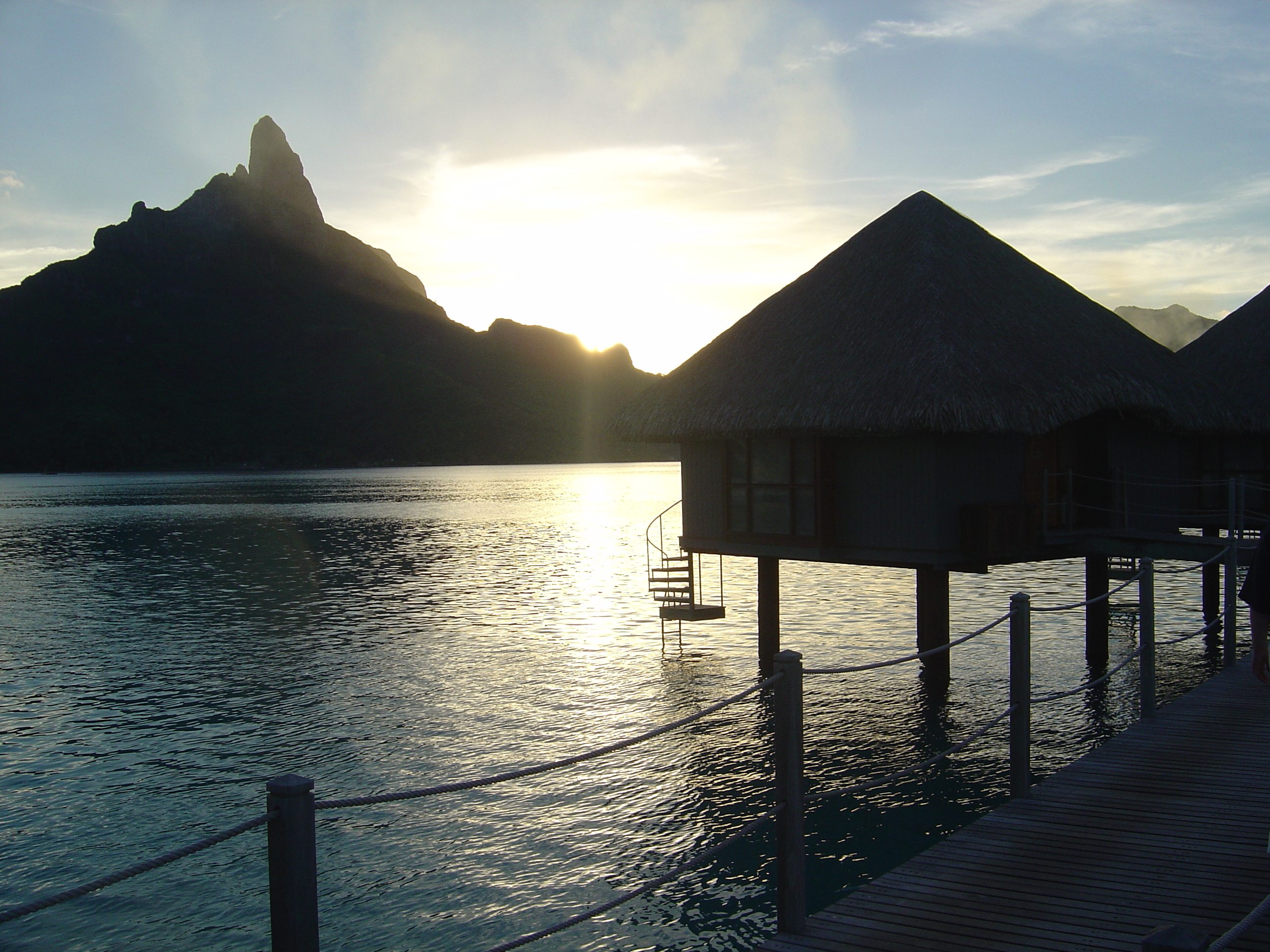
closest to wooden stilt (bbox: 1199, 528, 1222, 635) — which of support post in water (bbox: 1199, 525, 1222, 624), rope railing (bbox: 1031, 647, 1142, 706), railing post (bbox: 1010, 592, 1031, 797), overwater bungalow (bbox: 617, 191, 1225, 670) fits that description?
support post in water (bbox: 1199, 525, 1222, 624)

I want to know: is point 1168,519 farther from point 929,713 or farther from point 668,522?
point 668,522

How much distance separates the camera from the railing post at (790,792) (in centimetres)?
555

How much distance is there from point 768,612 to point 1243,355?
50.9 feet

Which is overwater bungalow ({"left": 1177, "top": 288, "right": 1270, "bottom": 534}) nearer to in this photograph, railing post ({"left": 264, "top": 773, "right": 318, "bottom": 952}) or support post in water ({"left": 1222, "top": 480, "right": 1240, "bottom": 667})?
support post in water ({"left": 1222, "top": 480, "right": 1240, "bottom": 667})

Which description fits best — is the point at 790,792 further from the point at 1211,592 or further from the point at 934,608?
the point at 1211,592

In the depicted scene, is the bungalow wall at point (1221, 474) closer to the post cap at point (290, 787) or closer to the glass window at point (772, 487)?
the glass window at point (772, 487)

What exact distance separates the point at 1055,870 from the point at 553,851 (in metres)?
6.65

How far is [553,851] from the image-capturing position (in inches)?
458

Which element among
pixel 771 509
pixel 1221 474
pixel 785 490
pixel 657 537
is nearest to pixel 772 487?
pixel 785 490

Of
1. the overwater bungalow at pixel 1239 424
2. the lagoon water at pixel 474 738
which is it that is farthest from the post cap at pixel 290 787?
the overwater bungalow at pixel 1239 424

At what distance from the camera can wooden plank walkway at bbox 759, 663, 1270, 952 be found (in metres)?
5.57

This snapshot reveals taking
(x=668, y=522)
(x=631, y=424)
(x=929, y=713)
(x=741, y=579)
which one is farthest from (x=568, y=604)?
(x=668, y=522)

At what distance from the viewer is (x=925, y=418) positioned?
15.4 metres

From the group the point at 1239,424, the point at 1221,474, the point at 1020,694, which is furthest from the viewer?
the point at 1221,474
